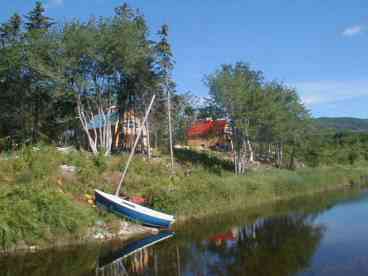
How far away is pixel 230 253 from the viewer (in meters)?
21.3

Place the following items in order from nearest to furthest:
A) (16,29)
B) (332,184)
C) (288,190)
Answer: (288,190), (16,29), (332,184)

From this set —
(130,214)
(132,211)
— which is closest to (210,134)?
(130,214)

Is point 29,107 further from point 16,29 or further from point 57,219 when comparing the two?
point 57,219

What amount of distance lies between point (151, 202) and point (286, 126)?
29.3m

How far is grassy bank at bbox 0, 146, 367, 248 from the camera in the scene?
71.5ft

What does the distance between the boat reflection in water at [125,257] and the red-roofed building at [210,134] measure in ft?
85.6

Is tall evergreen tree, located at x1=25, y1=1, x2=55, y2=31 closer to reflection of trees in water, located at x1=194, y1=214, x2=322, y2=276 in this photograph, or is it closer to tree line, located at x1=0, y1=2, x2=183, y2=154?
tree line, located at x1=0, y1=2, x2=183, y2=154

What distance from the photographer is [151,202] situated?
28844 mm

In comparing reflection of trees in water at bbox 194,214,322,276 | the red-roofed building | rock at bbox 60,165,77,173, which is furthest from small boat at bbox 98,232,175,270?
the red-roofed building

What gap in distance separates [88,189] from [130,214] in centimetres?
392

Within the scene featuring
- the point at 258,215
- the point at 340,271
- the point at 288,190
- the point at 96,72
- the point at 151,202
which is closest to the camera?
the point at 340,271

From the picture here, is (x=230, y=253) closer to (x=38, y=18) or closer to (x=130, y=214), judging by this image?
(x=130, y=214)

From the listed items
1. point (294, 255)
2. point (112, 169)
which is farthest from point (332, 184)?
point (294, 255)

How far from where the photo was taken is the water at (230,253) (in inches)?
720
